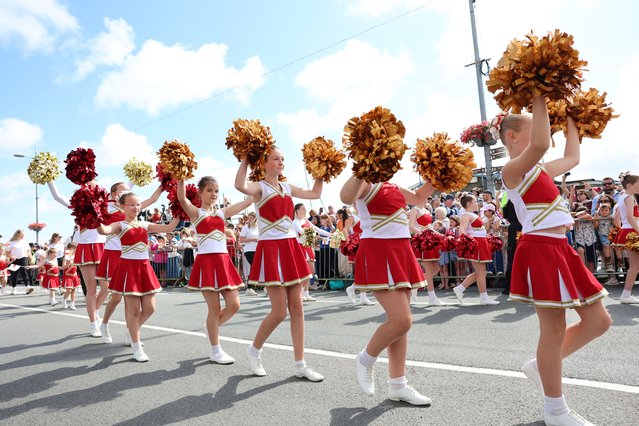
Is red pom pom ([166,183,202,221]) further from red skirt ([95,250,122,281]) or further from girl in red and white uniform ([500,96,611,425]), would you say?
girl in red and white uniform ([500,96,611,425])

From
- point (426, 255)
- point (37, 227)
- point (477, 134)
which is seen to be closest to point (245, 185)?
point (426, 255)

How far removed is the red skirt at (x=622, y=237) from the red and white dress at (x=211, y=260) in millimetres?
6035

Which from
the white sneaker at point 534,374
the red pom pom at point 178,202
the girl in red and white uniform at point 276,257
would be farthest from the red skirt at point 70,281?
the white sneaker at point 534,374

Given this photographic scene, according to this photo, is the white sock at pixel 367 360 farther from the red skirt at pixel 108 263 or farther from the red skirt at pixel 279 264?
the red skirt at pixel 108 263

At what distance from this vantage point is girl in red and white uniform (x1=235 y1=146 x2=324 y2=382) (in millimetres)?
4551

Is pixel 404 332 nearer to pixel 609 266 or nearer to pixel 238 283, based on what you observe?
pixel 238 283

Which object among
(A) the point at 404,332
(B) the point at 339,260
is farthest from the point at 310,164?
(B) the point at 339,260

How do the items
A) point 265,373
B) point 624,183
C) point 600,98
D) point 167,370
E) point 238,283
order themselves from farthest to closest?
point 624,183 → point 238,283 → point 167,370 → point 265,373 → point 600,98

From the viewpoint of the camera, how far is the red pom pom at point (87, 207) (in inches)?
209

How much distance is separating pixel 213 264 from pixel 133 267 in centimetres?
107

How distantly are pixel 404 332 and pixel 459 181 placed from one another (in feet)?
3.74

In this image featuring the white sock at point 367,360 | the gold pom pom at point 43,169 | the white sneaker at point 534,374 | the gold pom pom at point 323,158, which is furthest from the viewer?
the gold pom pom at point 43,169

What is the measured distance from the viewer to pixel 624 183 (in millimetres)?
7551

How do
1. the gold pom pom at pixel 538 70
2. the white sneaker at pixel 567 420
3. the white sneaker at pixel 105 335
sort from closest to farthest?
the gold pom pom at pixel 538 70
the white sneaker at pixel 567 420
the white sneaker at pixel 105 335
